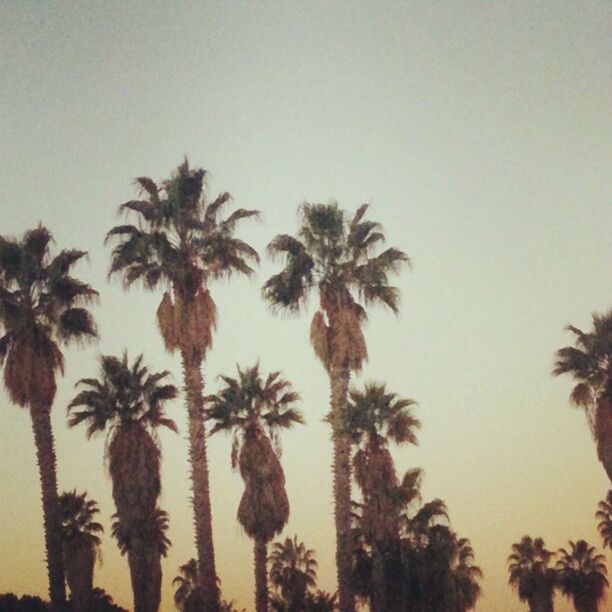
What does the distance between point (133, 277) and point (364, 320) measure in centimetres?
851

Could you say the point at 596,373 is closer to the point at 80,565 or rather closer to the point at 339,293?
the point at 339,293

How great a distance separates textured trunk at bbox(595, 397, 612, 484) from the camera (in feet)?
93.9

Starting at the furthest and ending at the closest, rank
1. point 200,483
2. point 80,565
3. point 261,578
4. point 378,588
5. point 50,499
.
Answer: point 80,565 → point 261,578 → point 378,588 → point 50,499 → point 200,483

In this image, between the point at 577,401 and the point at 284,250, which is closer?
the point at 284,250

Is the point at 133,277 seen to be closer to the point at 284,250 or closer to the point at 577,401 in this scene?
the point at 284,250

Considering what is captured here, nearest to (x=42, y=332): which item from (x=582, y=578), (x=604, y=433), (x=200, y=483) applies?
(x=200, y=483)

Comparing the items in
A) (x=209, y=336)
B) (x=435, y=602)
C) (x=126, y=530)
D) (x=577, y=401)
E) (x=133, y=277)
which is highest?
(x=133, y=277)

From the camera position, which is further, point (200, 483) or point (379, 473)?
point (379, 473)

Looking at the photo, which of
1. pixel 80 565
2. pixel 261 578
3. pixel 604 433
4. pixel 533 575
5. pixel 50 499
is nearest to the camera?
pixel 50 499

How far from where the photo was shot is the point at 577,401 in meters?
30.3

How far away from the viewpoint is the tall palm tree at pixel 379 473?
27.1m

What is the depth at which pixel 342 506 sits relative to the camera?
84.0 feet

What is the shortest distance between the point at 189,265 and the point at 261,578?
48.5 feet

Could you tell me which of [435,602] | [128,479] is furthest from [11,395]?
[435,602]
